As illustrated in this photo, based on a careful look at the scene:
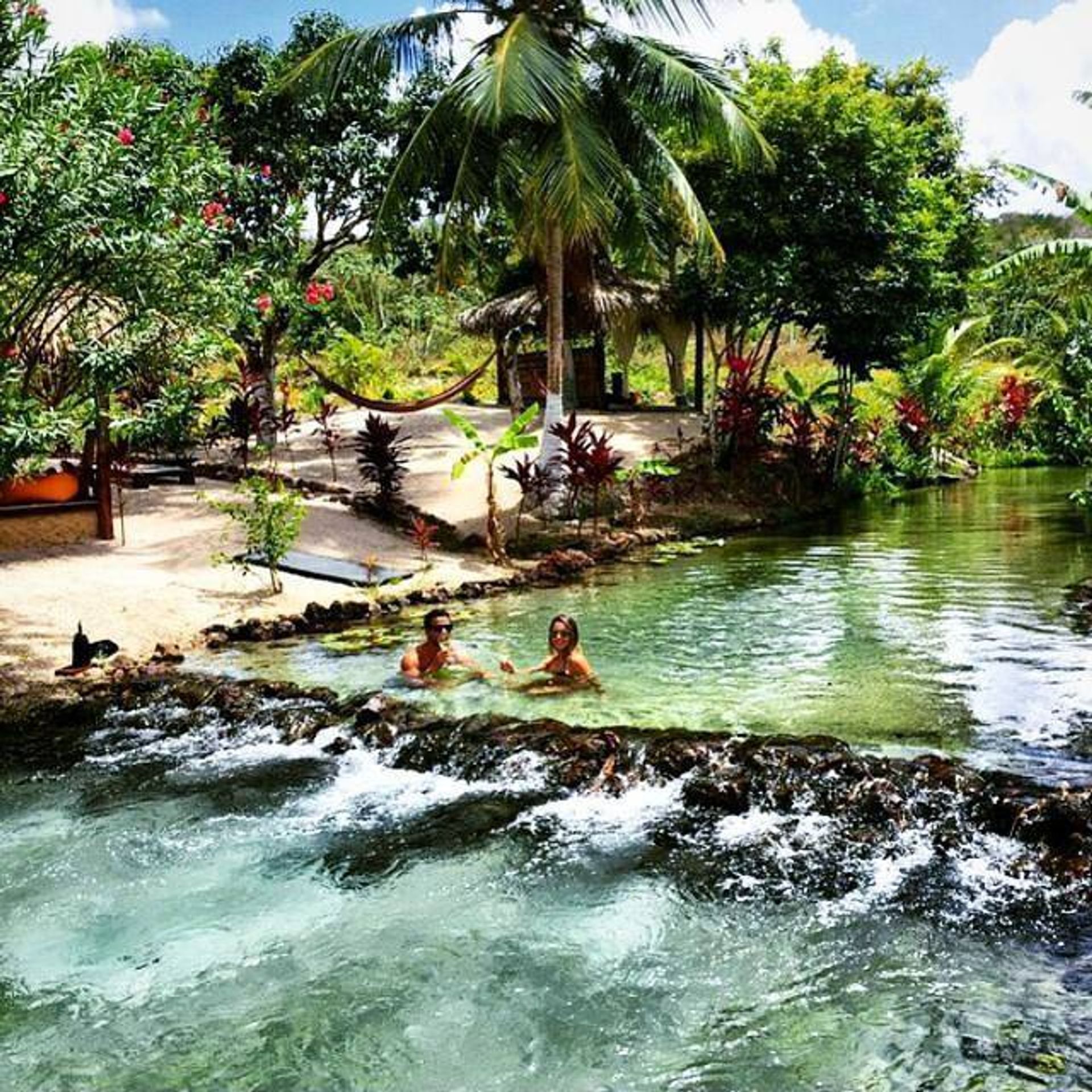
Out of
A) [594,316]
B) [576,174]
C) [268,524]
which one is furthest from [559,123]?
[594,316]

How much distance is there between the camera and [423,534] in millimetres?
14328

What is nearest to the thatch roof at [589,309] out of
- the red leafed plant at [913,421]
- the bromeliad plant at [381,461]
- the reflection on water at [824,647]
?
the red leafed plant at [913,421]

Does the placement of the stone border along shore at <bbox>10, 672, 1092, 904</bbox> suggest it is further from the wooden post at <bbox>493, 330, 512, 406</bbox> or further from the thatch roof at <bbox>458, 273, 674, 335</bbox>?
the wooden post at <bbox>493, 330, 512, 406</bbox>

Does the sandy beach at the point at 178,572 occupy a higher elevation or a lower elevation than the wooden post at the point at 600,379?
lower

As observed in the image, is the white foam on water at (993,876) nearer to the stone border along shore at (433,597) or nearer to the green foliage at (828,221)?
the stone border along shore at (433,597)

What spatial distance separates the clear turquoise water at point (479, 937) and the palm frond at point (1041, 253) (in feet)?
23.2

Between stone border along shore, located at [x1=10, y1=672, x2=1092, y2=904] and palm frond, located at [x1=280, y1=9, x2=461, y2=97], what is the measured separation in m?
10.4

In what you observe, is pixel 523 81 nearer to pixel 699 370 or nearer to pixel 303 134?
pixel 303 134

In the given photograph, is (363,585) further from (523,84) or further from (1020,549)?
(1020,549)

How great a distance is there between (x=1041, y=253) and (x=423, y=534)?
8.66 m

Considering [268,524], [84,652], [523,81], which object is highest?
[523,81]

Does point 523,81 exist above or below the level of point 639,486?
above

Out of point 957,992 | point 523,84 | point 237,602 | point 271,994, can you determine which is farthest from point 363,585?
point 957,992

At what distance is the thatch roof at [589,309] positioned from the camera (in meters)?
23.7
